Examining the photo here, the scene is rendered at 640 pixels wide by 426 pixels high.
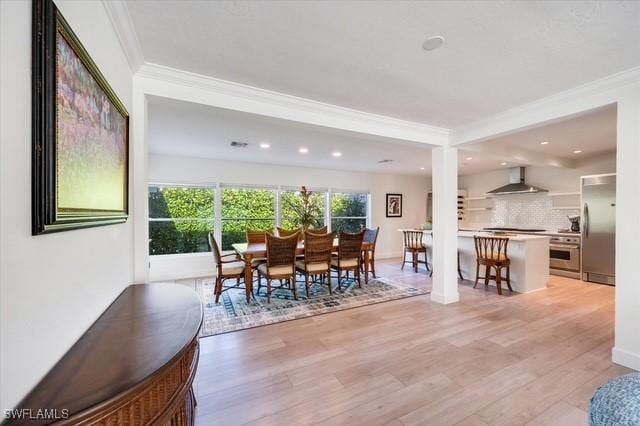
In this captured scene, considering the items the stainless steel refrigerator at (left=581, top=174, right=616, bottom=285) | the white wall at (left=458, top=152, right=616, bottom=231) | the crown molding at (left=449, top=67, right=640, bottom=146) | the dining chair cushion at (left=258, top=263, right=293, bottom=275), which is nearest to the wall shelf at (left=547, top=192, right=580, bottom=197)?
the white wall at (left=458, top=152, right=616, bottom=231)

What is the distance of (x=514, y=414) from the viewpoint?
177cm

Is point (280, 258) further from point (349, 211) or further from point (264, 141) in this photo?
point (349, 211)

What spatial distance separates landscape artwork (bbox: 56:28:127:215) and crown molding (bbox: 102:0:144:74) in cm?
49

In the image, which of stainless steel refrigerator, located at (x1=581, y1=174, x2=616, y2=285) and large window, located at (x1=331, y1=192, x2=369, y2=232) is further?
large window, located at (x1=331, y1=192, x2=369, y2=232)

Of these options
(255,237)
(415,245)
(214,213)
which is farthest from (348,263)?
(214,213)

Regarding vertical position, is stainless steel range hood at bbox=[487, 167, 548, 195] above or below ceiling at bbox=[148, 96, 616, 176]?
below

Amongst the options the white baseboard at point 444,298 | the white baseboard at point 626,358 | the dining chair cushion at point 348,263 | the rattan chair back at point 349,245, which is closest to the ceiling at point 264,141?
the rattan chair back at point 349,245

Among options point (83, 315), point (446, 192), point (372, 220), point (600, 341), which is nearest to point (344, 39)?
point (83, 315)

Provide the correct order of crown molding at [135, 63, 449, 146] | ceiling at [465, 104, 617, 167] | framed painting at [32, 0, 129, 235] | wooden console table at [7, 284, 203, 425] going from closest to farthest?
wooden console table at [7, 284, 203, 425], framed painting at [32, 0, 129, 235], crown molding at [135, 63, 449, 146], ceiling at [465, 104, 617, 167]

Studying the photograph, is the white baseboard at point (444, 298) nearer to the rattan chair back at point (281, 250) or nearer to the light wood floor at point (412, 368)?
the light wood floor at point (412, 368)

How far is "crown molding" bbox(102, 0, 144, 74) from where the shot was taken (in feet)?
4.85

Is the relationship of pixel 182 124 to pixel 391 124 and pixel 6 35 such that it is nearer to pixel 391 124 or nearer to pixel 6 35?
pixel 391 124

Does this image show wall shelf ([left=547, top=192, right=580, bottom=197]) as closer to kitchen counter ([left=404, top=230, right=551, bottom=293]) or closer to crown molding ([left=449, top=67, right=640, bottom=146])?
kitchen counter ([left=404, top=230, right=551, bottom=293])

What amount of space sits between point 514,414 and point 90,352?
7.78 ft
